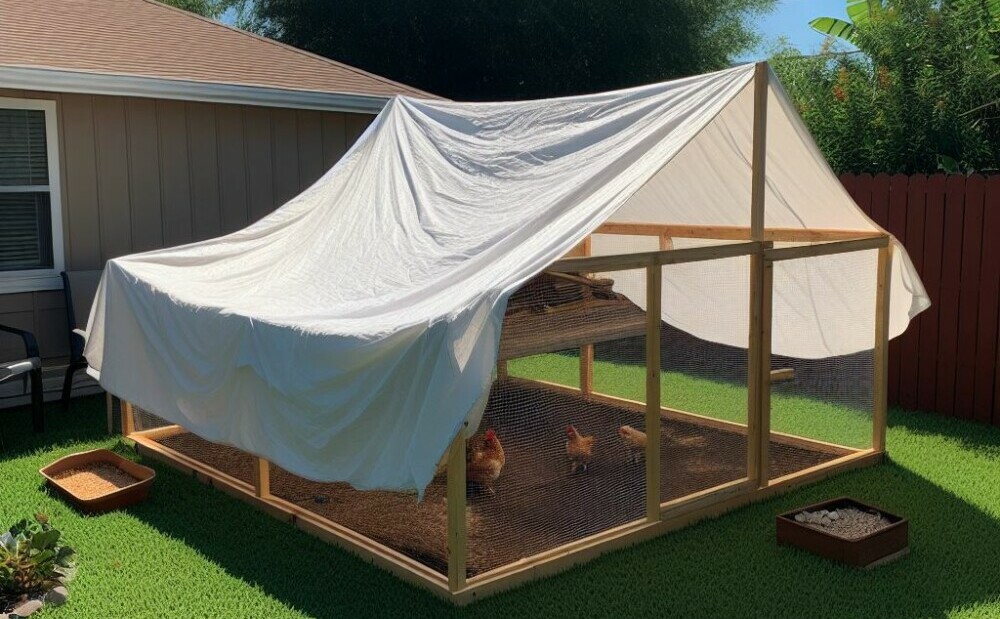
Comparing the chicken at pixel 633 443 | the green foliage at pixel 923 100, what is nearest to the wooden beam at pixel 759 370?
the chicken at pixel 633 443

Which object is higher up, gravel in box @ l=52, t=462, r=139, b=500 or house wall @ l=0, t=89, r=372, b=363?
house wall @ l=0, t=89, r=372, b=363

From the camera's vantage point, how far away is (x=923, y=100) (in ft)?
26.5

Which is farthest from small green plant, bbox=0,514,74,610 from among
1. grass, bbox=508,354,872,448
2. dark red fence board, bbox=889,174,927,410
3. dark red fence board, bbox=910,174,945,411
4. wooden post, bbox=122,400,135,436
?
dark red fence board, bbox=910,174,945,411

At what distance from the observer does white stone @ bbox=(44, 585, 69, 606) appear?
12.9 feet

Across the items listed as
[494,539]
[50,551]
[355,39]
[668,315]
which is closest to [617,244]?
[668,315]

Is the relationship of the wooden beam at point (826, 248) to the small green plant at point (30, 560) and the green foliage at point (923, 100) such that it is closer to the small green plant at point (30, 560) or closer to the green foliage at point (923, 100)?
the green foliage at point (923, 100)

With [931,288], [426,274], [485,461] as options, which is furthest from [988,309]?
[426,274]

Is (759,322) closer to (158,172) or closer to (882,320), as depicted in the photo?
(882,320)

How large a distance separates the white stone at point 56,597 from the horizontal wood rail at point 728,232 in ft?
10.9

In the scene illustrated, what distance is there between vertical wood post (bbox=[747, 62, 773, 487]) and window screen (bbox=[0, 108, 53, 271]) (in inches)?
204

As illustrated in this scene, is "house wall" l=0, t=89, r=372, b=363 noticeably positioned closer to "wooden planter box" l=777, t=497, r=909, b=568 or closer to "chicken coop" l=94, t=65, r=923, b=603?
"chicken coop" l=94, t=65, r=923, b=603

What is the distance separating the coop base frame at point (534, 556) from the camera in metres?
4.00

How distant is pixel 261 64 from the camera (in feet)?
29.0

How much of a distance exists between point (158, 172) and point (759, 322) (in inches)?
199
